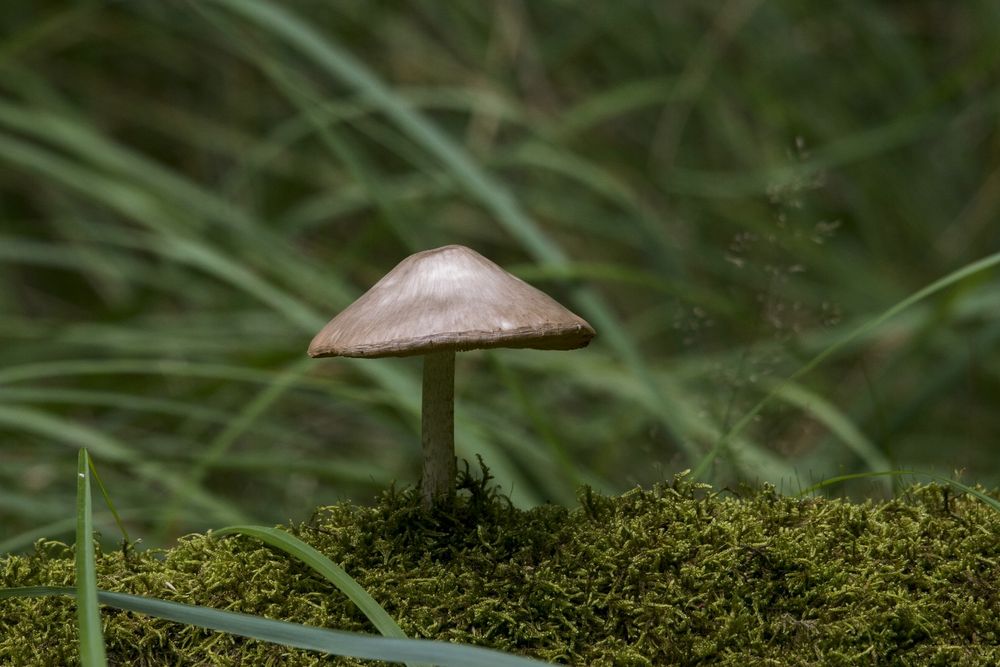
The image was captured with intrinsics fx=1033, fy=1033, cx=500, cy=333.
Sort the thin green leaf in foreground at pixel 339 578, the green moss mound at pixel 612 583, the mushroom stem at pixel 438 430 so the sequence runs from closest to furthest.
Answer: the thin green leaf in foreground at pixel 339 578 < the green moss mound at pixel 612 583 < the mushroom stem at pixel 438 430

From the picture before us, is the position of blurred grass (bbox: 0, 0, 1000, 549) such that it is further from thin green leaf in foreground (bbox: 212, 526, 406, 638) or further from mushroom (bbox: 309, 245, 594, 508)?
thin green leaf in foreground (bbox: 212, 526, 406, 638)

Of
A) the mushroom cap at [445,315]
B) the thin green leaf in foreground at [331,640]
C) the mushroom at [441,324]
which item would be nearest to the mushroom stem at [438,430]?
the mushroom at [441,324]

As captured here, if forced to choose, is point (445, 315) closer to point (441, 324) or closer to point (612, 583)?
point (441, 324)

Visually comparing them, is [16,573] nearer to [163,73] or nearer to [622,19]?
[622,19]

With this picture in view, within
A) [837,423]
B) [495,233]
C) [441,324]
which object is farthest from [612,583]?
[495,233]

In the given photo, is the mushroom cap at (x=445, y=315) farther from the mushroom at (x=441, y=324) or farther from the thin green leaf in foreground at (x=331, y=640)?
the thin green leaf in foreground at (x=331, y=640)

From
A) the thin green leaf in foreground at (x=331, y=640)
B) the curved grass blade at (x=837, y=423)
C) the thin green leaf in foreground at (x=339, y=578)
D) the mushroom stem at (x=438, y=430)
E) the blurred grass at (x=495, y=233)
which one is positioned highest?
the blurred grass at (x=495, y=233)

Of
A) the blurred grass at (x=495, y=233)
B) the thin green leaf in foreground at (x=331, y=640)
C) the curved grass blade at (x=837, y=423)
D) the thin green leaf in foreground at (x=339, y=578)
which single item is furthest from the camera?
the blurred grass at (x=495, y=233)
